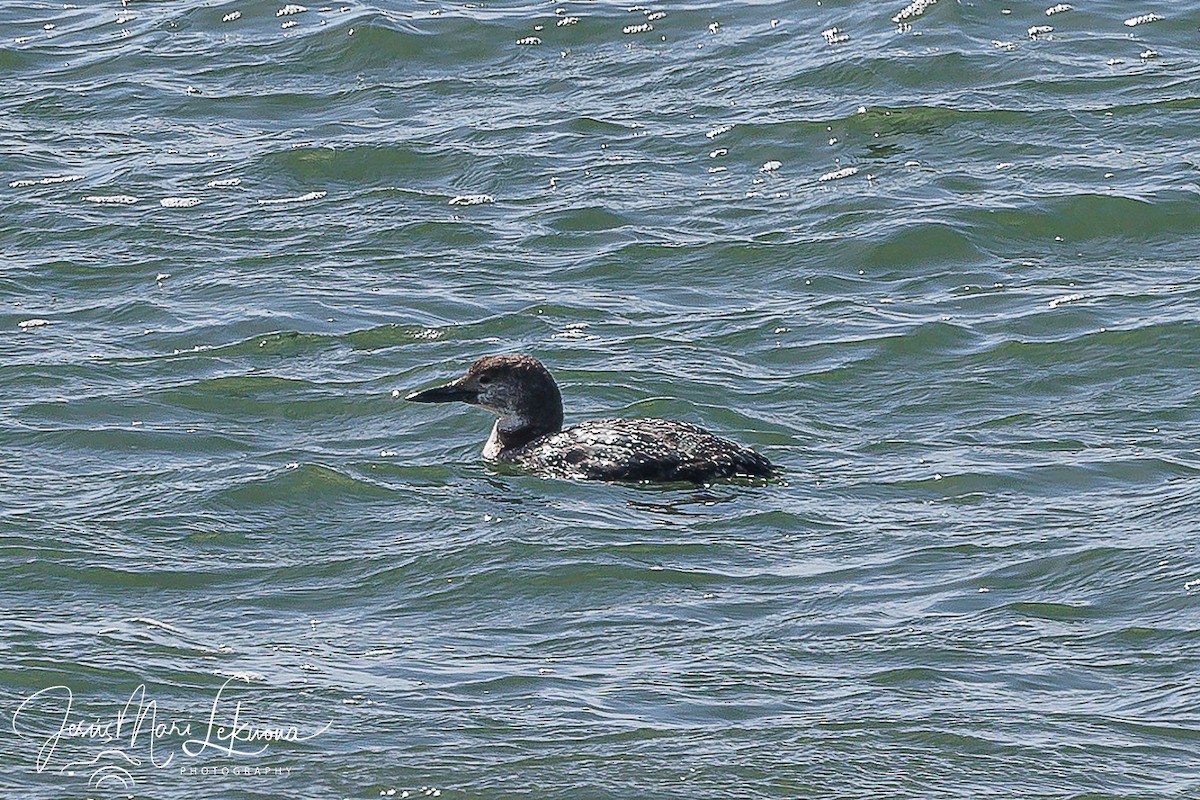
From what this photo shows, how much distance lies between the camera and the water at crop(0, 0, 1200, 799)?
7668 mm

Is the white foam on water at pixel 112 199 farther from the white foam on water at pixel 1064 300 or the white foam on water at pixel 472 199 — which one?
the white foam on water at pixel 1064 300

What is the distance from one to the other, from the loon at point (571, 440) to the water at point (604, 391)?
0.47ft

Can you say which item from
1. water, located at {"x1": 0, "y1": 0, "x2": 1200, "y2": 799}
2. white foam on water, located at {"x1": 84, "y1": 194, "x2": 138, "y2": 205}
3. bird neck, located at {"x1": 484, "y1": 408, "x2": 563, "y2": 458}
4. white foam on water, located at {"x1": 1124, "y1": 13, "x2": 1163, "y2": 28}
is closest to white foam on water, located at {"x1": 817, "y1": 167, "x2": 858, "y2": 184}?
water, located at {"x1": 0, "y1": 0, "x2": 1200, "y2": 799}

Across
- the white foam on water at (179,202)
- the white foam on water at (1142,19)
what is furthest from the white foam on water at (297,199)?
the white foam on water at (1142,19)

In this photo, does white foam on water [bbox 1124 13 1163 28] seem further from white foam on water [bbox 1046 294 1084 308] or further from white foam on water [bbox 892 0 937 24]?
white foam on water [bbox 1046 294 1084 308]

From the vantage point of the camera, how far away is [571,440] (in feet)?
35.8

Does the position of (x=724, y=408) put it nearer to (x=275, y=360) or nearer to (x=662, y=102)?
(x=275, y=360)

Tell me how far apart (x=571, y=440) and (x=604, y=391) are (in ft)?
3.71

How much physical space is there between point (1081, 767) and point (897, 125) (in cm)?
891

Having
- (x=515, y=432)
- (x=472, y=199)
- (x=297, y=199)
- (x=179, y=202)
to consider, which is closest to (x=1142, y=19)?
(x=472, y=199)

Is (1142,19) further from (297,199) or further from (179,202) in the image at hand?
(179,202)

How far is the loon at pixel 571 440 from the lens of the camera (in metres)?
10.4

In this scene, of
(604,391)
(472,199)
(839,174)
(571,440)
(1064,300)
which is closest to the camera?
(571,440)

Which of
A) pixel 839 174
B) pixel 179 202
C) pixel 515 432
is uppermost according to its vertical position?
pixel 179 202
